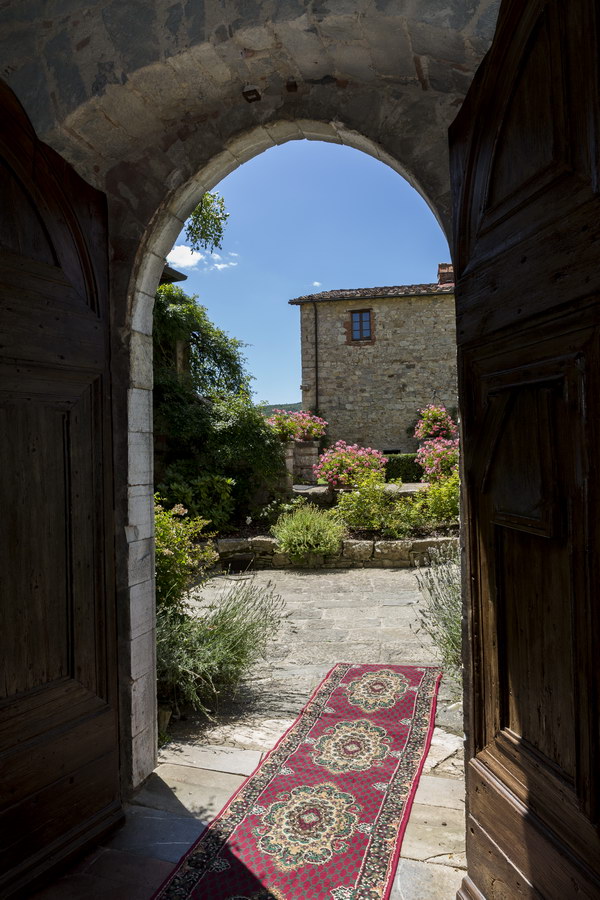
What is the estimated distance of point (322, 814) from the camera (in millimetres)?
2375

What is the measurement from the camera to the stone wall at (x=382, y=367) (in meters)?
15.9

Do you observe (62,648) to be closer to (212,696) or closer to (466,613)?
(466,613)

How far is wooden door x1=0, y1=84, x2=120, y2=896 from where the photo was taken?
1.98 m

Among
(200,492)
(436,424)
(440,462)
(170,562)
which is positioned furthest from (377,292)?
(170,562)

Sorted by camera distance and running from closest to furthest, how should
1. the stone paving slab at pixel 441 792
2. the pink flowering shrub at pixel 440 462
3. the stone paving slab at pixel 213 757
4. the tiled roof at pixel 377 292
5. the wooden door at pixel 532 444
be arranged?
the wooden door at pixel 532 444, the stone paving slab at pixel 441 792, the stone paving slab at pixel 213 757, the pink flowering shrub at pixel 440 462, the tiled roof at pixel 377 292

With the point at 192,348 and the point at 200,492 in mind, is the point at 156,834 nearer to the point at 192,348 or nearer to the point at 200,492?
the point at 200,492

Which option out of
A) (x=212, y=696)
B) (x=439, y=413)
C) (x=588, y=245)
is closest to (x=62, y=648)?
(x=212, y=696)

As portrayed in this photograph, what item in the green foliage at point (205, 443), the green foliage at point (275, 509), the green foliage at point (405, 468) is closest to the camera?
the green foliage at point (205, 443)

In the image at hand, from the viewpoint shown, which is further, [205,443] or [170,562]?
[205,443]

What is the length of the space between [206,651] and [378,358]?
13.5 meters

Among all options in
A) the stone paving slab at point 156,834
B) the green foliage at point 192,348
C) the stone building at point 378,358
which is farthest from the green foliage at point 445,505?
the stone building at point 378,358

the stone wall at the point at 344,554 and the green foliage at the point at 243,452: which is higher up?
the green foliage at the point at 243,452

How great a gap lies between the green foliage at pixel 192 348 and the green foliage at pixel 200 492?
5.65 ft

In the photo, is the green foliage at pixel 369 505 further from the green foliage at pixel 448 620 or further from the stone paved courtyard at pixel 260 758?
the green foliage at pixel 448 620
